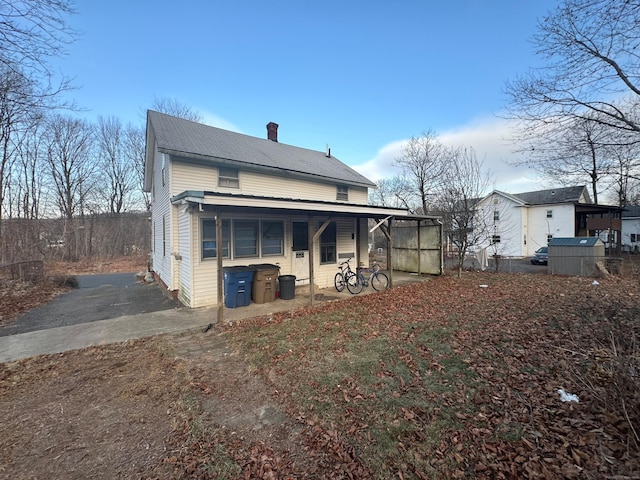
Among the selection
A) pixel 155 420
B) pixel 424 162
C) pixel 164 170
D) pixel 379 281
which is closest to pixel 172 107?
pixel 164 170

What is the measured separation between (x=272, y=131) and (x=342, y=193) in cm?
559

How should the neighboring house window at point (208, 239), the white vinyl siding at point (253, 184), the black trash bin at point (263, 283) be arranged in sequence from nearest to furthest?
the neighboring house window at point (208, 239) → the black trash bin at point (263, 283) → the white vinyl siding at point (253, 184)

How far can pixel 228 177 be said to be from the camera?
980 centimetres

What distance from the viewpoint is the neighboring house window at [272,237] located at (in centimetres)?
911

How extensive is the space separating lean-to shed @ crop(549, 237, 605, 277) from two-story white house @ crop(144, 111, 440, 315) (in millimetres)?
8369

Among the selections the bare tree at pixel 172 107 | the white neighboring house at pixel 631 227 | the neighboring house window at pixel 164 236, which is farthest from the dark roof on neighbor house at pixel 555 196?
the bare tree at pixel 172 107

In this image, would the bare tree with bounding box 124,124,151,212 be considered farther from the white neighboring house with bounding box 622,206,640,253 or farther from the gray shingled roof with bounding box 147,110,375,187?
the white neighboring house with bounding box 622,206,640,253

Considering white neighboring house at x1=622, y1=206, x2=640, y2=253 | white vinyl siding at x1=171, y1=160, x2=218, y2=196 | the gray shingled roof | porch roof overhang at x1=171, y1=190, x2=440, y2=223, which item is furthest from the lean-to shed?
white neighboring house at x1=622, y1=206, x2=640, y2=253

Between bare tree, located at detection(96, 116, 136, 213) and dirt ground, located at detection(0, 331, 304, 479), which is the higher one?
bare tree, located at detection(96, 116, 136, 213)

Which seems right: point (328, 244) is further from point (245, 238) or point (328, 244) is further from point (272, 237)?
point (245, 238)

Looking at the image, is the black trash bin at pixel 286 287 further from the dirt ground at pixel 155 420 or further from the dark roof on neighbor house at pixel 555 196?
the dark roof on neighbor house at pixel 555 196

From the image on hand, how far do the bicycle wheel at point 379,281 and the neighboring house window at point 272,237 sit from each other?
140 inches

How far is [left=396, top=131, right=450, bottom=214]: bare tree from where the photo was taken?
21556 mm

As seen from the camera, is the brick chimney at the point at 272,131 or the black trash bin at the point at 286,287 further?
the brick chimney at the point at 272,131
